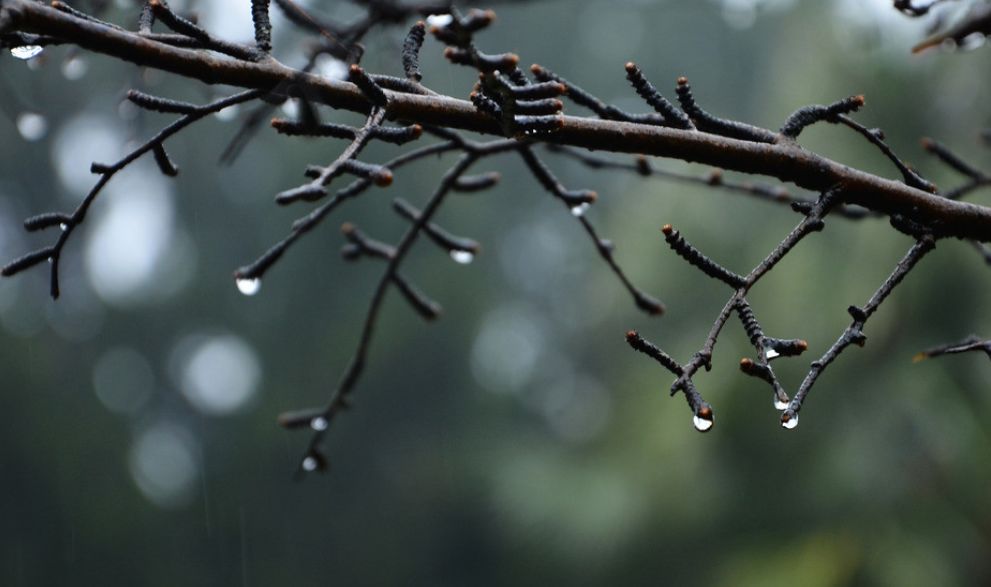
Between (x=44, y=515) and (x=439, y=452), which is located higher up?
(x=439, y=452)

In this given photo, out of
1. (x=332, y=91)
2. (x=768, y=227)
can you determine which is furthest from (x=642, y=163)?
(x=768, y=227)

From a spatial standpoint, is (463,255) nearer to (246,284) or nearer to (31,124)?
(246,284)

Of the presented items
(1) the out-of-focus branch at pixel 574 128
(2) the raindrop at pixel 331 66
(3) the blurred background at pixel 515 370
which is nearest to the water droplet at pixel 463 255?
(2) the raindrop at pixel 331 66

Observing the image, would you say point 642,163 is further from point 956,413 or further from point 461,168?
point 956,413

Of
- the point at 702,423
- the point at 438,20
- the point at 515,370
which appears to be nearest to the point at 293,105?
the point at 438,20

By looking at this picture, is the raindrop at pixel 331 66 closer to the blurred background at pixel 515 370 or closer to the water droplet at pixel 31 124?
the water droplet at pixel 31 124
